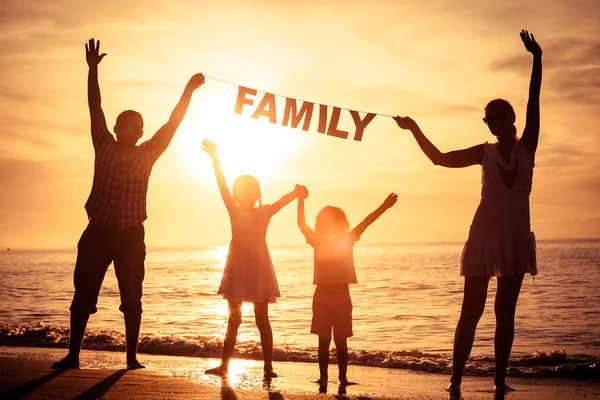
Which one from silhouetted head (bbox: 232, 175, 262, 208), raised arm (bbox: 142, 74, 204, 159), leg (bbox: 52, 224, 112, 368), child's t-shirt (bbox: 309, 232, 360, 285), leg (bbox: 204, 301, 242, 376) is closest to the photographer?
leg (bbox: 52, 224, 112, 368)

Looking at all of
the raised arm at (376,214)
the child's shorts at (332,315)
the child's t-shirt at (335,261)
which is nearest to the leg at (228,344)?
the child's shorts at (332,315)

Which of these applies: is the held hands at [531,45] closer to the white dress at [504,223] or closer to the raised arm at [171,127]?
the white dress at [504,223]

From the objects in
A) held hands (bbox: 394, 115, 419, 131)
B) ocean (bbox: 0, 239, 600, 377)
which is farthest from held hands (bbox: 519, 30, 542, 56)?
ocean (bbox: 0, 239, 600, 377)

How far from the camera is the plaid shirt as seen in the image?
6199mm

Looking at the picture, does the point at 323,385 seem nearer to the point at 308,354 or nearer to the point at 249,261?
the point at 249,261

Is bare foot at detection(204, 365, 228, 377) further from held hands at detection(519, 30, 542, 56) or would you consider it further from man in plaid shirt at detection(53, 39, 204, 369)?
held hands at detection(519, 30, 542, 56)

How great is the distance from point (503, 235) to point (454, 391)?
4.29 feet

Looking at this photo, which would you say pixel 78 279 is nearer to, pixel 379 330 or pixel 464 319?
pixel 464 319

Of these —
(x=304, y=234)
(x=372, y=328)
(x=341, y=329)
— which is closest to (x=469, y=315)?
(x=341, y=329)

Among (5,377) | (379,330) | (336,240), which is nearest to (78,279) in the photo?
(5,377)

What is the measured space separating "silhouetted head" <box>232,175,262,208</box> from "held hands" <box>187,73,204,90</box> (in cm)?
117

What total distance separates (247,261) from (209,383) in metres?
1.59

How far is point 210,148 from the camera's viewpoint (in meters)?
7.34

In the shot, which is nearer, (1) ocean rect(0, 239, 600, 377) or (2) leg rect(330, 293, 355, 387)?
(2) leg rect(330, 293, 355, 387)
